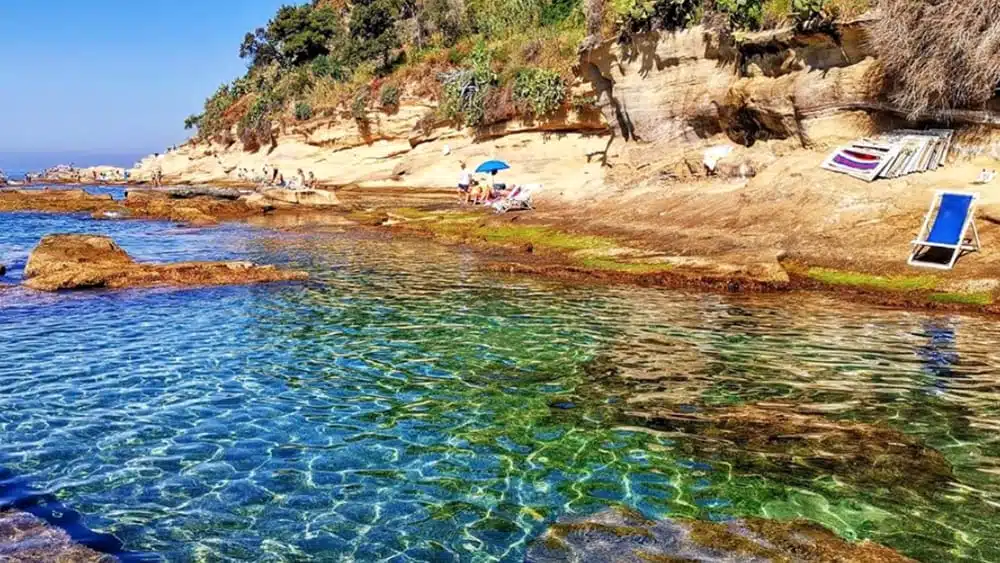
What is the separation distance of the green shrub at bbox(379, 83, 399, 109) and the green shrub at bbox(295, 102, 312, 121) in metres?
8.60

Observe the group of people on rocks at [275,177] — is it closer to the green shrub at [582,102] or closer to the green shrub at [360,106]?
the green shrub at [360,106]

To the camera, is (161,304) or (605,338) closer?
(605,338)

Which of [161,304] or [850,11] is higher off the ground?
[850,11]

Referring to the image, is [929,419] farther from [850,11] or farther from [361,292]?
[850,11]

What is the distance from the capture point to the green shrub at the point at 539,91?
3478 centimetres

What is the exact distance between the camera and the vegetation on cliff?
18.3 meters

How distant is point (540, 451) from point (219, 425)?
142 inches

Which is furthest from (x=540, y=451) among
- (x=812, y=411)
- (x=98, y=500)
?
(x=98, y=500)

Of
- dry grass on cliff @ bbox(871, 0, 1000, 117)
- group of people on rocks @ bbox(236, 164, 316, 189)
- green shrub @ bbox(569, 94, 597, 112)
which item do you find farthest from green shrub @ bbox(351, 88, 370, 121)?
dry grass on cliff @ bbox(871, 0, 1000, 117)

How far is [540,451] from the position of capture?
765 cm

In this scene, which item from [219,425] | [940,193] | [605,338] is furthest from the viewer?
[940,193]

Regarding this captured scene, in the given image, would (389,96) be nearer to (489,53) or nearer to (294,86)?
(489,53)

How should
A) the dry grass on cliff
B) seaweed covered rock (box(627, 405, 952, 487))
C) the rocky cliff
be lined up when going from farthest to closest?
the rocky cliff, the dry grass on cliff, seaweed covered rock (box(627, 405, 952, 487))

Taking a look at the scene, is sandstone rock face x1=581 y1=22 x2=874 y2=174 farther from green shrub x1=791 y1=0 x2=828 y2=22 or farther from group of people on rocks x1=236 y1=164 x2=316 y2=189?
group of people on rocks x1=236 y1=164 x2=316 y2=189
